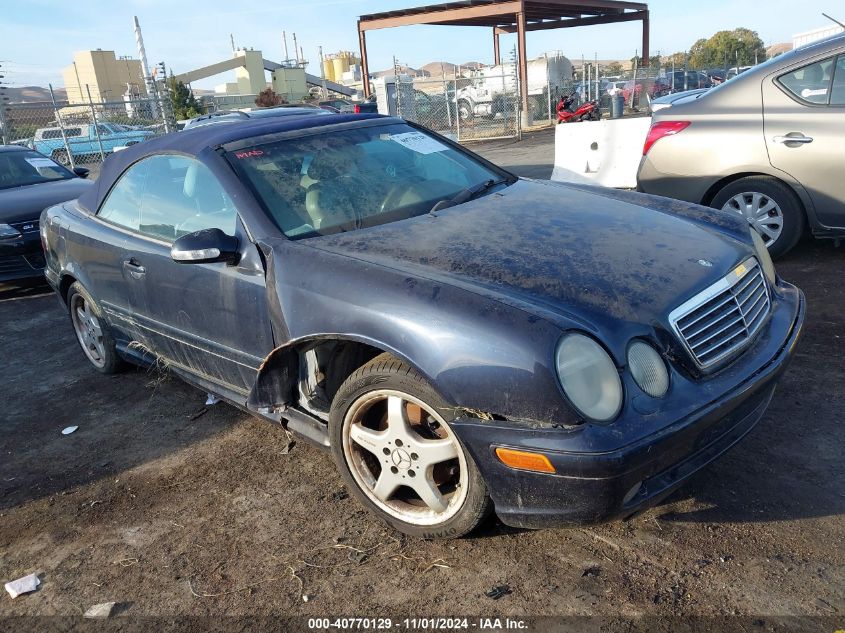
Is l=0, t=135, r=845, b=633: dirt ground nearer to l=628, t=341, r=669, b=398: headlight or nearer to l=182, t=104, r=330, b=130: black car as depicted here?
l=628, t=341, r=669, b=398: headlight

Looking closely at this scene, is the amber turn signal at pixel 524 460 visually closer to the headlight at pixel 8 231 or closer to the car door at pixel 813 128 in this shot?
the car door at pixel 813 128

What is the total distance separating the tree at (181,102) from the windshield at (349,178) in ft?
99.4

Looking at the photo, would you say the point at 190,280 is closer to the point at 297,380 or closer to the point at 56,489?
the point at 297,380

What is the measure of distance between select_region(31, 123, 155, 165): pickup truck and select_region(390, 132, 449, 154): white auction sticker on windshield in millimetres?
18228

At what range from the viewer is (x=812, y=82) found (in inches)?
205

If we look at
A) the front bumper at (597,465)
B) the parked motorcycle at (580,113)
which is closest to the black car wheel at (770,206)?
the front bumper at (597,465)

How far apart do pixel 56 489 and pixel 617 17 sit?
32380mm

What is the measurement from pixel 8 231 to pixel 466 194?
539 cm

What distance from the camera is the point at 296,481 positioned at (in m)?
3.25

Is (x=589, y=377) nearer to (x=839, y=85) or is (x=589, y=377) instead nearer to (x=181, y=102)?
(x=839, y=85)

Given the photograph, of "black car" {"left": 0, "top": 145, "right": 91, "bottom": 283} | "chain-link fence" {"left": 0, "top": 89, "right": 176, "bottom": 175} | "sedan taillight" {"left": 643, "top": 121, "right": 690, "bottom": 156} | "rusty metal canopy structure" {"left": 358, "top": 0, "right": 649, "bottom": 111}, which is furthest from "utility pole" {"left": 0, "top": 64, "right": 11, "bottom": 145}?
"sedan taillight" {"left": 643, "top": 121, "right": 690, "bottom": 156}

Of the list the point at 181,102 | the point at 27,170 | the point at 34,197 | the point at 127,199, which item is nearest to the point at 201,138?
the point at 127,199

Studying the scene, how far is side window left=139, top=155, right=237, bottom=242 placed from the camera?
3297mm

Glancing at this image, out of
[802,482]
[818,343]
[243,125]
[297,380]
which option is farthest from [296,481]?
[818,343]
